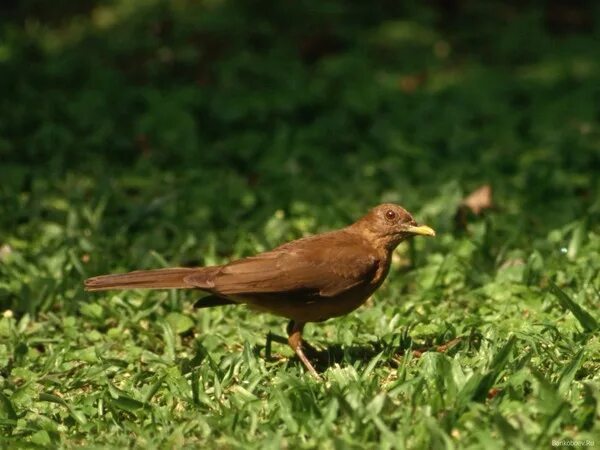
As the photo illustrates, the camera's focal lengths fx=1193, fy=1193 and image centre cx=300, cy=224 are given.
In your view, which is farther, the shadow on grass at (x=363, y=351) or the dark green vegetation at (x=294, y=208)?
the shadow on grass at (x=363, y=351)

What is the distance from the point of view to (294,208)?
834 cm

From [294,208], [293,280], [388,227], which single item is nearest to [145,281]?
[293,280]

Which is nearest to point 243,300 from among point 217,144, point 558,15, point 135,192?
point 135,192

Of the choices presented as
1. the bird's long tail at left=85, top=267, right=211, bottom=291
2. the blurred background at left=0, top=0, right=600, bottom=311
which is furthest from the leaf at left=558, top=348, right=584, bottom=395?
the blurred background at left=0, top=0, right=600, bottom=311

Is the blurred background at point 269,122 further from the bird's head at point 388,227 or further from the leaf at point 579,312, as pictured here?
the leaf at point 579,312

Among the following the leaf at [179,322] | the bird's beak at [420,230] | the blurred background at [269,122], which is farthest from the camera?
the blurred background at [269,122]

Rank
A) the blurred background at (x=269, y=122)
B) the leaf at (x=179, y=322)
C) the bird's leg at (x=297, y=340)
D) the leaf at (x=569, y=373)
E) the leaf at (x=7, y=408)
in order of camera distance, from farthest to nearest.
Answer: the blurred background at (x=269, y=122) < the leaf at (x=179, y=322) < the bird's leg at (x=297, y=340) < the leaf at (x=7, y=408) < the leaf at (x=569, y=373)

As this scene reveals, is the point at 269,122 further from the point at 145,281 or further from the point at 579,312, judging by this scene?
the point at 579,312

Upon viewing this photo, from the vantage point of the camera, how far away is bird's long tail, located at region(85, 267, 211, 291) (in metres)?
6.03

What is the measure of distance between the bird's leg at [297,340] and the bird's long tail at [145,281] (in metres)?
0.58

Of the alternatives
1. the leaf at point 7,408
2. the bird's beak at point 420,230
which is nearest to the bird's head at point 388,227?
the bird's beak at point 420,230

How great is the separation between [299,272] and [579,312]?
1.45 m

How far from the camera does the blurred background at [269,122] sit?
804 centimetres

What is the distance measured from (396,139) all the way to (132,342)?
364cm
